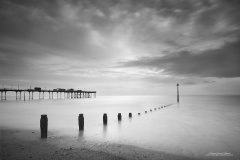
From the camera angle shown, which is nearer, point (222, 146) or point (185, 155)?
point (185, 155)

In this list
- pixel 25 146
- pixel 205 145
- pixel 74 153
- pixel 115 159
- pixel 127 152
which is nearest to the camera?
pixel 115 159

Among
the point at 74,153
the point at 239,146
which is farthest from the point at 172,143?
the point at 74,153

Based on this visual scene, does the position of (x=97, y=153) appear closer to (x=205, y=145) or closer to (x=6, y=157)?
(x=6, y=157)

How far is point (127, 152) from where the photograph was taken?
793 centimetres

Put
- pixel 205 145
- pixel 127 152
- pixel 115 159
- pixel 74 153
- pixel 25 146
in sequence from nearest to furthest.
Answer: pixel 115 159, pixel 74 153, pixel 127 152, pixel 25 146, pixel 205 145

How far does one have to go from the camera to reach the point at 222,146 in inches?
408

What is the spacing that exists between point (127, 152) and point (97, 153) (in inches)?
53.5

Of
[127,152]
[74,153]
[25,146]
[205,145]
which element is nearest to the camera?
[74,153]

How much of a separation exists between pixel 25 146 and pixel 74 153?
2.96 metres

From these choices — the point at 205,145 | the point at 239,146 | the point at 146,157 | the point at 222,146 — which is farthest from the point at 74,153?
the point at 239,146

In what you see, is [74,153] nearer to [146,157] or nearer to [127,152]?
[127,152]

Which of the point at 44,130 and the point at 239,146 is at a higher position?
the point at 44,130

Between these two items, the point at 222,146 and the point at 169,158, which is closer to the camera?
the point at 169,158

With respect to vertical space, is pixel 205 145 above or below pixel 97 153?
below
